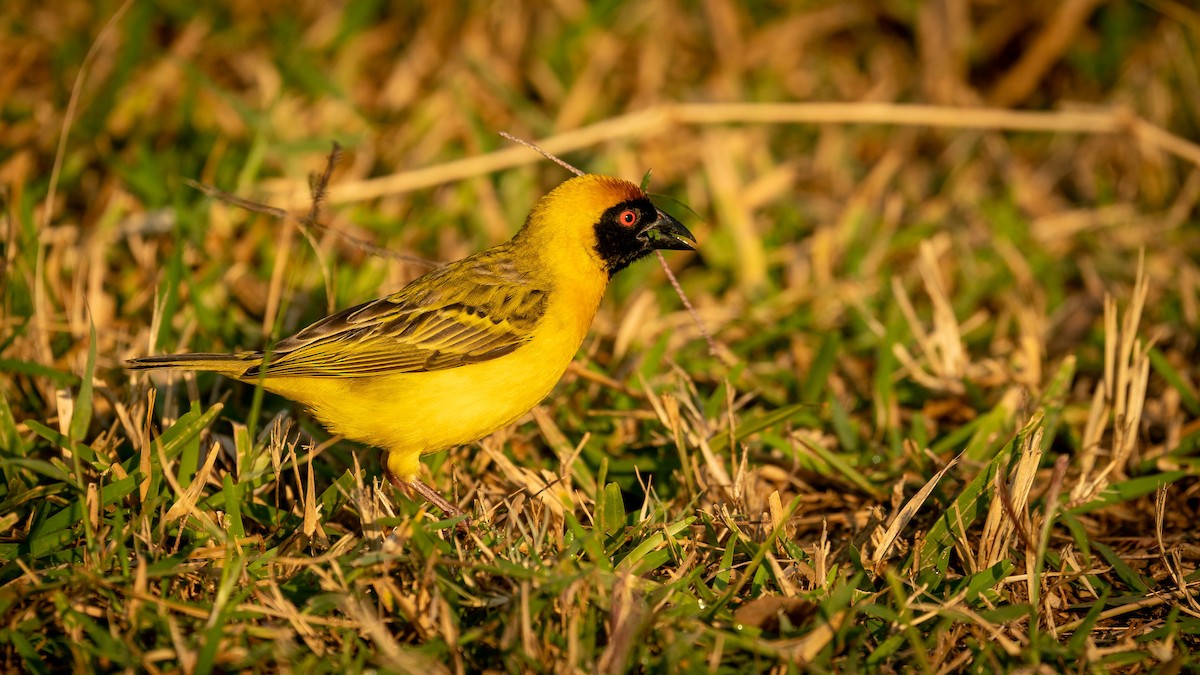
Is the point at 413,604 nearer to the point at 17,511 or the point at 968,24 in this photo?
the point at 17,511

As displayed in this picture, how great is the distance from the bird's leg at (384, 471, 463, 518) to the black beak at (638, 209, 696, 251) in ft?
4.31

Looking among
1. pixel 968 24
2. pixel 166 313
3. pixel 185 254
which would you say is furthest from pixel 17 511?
pixel 968 24

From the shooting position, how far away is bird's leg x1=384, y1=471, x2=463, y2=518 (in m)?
3.91

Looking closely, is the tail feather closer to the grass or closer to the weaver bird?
the weaver bird

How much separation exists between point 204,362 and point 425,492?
2.96 ft

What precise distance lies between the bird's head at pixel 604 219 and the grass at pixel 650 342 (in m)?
0.59

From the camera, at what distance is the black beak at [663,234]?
14.6ft

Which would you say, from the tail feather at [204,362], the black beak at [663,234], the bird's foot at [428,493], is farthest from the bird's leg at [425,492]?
the black beak at [663,234]

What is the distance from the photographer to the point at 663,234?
4.46 meters

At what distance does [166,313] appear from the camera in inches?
182

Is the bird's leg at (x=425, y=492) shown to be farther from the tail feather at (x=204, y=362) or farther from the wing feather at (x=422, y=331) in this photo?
the tail feather at (x=204, y=362)

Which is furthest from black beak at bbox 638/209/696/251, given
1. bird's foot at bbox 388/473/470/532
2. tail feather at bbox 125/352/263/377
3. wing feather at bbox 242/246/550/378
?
tail feather at bbox 125/352/263/377

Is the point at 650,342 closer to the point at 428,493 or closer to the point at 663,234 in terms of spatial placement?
the point at 663,234

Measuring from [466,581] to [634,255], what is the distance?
1769 millimetres
